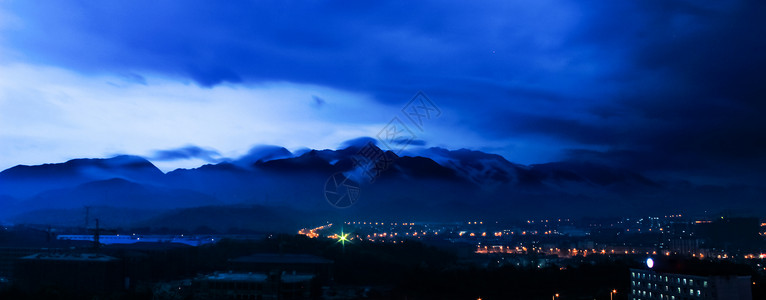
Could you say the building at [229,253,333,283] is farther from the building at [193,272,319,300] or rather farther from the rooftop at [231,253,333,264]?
the building at [193,272,319,300]

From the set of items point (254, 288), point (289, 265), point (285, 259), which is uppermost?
point (285, 259)

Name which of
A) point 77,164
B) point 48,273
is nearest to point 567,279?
point 48,273

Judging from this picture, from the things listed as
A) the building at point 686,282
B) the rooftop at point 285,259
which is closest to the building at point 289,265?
Answer: the rooftop at point 285,259

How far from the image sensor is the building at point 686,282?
51.6 ft

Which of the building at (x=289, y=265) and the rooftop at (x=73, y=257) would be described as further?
the building at (x=289, y=265)

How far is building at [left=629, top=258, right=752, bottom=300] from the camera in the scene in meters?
15.7

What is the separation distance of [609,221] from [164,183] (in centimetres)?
6718

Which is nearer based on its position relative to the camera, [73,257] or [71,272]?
[71,272]

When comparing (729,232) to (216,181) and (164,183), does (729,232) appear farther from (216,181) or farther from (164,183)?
(164,183)

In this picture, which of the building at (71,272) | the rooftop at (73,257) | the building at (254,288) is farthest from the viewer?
the rooftop at (73,257)

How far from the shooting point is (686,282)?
16469mm

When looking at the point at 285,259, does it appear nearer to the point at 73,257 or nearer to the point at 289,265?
the point at 289,265

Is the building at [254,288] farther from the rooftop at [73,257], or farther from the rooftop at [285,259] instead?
the rooftop at [73,257]

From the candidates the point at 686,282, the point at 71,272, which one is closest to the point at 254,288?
the point at 71,272
